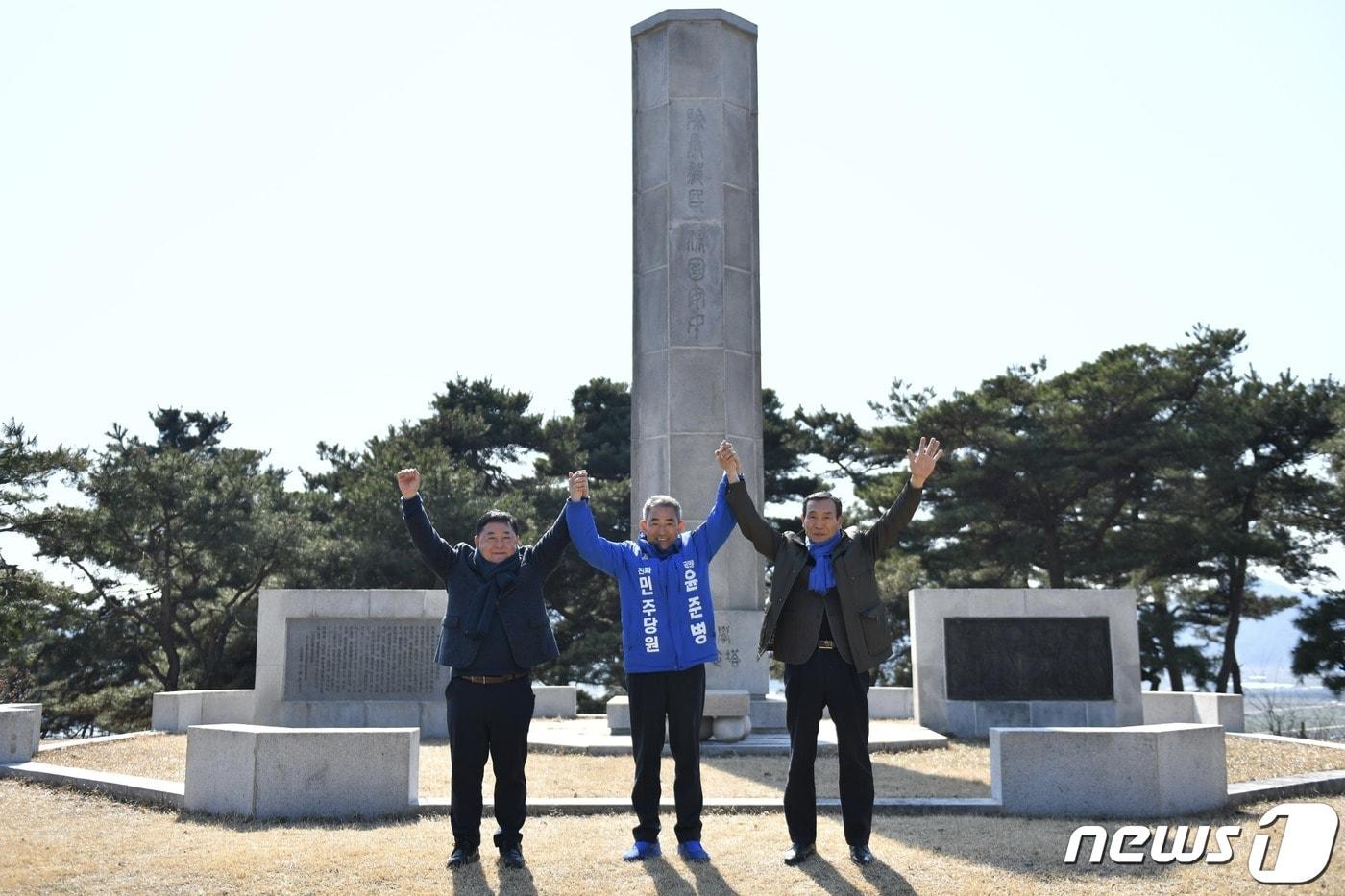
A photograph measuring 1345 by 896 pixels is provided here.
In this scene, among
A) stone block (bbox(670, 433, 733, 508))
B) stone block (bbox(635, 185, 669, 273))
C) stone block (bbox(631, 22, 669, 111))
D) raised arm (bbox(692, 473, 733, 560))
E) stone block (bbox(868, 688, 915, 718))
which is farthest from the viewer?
stone block (bbox(868, 688, 915, 718))

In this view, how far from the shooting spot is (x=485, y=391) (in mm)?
27578

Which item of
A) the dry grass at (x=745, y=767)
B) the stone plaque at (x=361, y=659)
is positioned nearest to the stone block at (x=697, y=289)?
the stone plaque at (x=361, y=659)

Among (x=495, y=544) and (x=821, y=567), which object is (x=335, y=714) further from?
(x=821, y=567)

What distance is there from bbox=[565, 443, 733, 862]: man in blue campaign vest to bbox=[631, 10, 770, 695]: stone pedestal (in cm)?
650

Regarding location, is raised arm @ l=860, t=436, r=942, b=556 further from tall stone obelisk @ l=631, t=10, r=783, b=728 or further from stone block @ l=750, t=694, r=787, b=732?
tall stone obelisk @ l=631, t=10, r=783, b=728

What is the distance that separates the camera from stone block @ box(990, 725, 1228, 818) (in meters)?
6.07

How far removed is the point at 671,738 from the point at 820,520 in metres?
1.15

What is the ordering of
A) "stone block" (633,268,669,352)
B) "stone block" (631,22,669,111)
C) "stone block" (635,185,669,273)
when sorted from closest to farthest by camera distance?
"stone block" (633,268,669,352) → "stone block" (635,185,669,273) → "stone block" (631,22,669,111)

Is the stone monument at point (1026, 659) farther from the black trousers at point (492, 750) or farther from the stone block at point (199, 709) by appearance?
the stone block at point (199, 709)

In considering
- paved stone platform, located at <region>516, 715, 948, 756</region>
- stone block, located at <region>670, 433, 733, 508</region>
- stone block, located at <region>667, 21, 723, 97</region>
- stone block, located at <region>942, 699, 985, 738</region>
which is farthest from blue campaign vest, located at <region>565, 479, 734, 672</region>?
stone block, located at <region>667, 21, 723, 97</region>

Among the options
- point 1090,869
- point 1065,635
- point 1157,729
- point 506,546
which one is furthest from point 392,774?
point 1065,635

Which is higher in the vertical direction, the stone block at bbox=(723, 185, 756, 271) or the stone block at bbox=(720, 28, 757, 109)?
the stone block at bbox=(720, 28, 757, 109)

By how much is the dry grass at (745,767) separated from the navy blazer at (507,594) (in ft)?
7.94

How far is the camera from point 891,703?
12.9 metres
